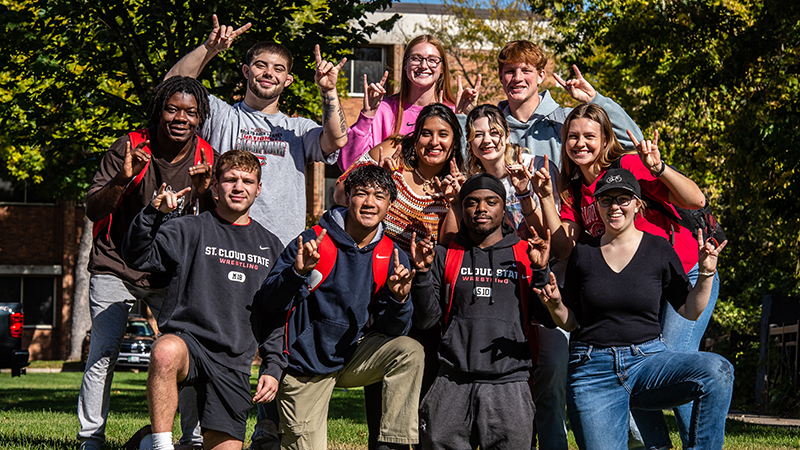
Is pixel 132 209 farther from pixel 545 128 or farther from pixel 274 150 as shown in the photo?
pixel 545 128

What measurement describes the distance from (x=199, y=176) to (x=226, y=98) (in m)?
4.28

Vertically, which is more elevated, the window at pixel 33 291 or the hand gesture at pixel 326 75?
the hand gesture at pixel 326 75

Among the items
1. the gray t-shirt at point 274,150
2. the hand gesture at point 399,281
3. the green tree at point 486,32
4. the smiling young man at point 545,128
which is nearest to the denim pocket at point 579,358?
the smiling young man at point 545,128

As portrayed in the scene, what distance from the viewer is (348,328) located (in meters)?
4.90

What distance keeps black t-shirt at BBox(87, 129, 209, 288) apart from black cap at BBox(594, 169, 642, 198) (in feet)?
8.54

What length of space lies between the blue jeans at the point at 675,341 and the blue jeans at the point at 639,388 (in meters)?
0.35

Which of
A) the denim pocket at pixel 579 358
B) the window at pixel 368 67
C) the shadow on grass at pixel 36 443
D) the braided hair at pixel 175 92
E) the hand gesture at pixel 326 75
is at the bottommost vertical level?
the shadow on grass at pixel 36 443

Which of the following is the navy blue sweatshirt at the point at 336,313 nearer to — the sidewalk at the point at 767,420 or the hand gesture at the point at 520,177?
the hand gesture at the point at 520,177

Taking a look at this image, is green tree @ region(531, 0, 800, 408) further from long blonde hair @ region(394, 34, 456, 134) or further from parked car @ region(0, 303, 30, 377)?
parked car @ region(0, 303, 30, 377)

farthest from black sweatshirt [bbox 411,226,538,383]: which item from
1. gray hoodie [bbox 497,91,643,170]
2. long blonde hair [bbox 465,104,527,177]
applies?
gray hoodie [bbox 497,91,643,170]

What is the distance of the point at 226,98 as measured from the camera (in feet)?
29.8

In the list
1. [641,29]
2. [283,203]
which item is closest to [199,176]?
[283,203]

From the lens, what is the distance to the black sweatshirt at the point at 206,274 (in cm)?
459

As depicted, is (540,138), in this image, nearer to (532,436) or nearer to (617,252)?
(617,252)
